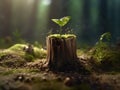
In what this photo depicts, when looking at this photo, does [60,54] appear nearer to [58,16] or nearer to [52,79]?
[52,79]

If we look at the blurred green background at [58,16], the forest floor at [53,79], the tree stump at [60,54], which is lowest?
the forest floor at [53,79]

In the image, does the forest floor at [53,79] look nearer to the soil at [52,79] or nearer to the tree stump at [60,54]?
the soil at [52,79]

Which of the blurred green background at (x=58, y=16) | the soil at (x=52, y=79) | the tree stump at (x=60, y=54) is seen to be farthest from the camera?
the blurred green background at (x=58, y=16)

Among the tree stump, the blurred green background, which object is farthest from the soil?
the blurred green background

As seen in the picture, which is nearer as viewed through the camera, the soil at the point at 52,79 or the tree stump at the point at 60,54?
the soil at the point at 52,79

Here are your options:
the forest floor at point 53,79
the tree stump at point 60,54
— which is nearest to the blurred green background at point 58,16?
the forest floor at point 53,79

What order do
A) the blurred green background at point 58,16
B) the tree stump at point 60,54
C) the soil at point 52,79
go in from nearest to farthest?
the soil at point 52,79
the tree stump at point 60,54
the blurred green background at point 58,16

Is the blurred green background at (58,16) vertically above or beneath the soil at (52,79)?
above
